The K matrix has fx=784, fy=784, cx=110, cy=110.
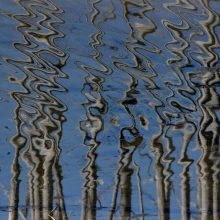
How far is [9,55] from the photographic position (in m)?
4.05

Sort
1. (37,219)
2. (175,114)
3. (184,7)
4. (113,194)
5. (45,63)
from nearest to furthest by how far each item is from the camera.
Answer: (37,219) → (113,194) → (175,114) → (45,63) → (184,7)

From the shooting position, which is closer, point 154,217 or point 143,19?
point 154,217

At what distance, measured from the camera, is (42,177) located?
2980 mm

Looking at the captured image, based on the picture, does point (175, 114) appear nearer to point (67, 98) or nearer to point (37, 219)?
point (67, 98)

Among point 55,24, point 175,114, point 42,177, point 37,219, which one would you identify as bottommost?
point 37,219

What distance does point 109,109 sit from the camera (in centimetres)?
359

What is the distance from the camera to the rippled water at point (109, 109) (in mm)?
2887

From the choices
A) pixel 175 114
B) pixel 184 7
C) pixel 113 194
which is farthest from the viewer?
pixel 184 7

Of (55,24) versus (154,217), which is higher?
(55,24)

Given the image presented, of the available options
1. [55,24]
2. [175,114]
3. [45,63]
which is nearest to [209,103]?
[175,114]

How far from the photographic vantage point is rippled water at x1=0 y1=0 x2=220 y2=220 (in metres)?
2.89

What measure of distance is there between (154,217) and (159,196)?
179mm

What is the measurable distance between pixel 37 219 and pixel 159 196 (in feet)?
1.65

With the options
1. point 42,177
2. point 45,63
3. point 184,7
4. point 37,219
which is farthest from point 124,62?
point 37,219
